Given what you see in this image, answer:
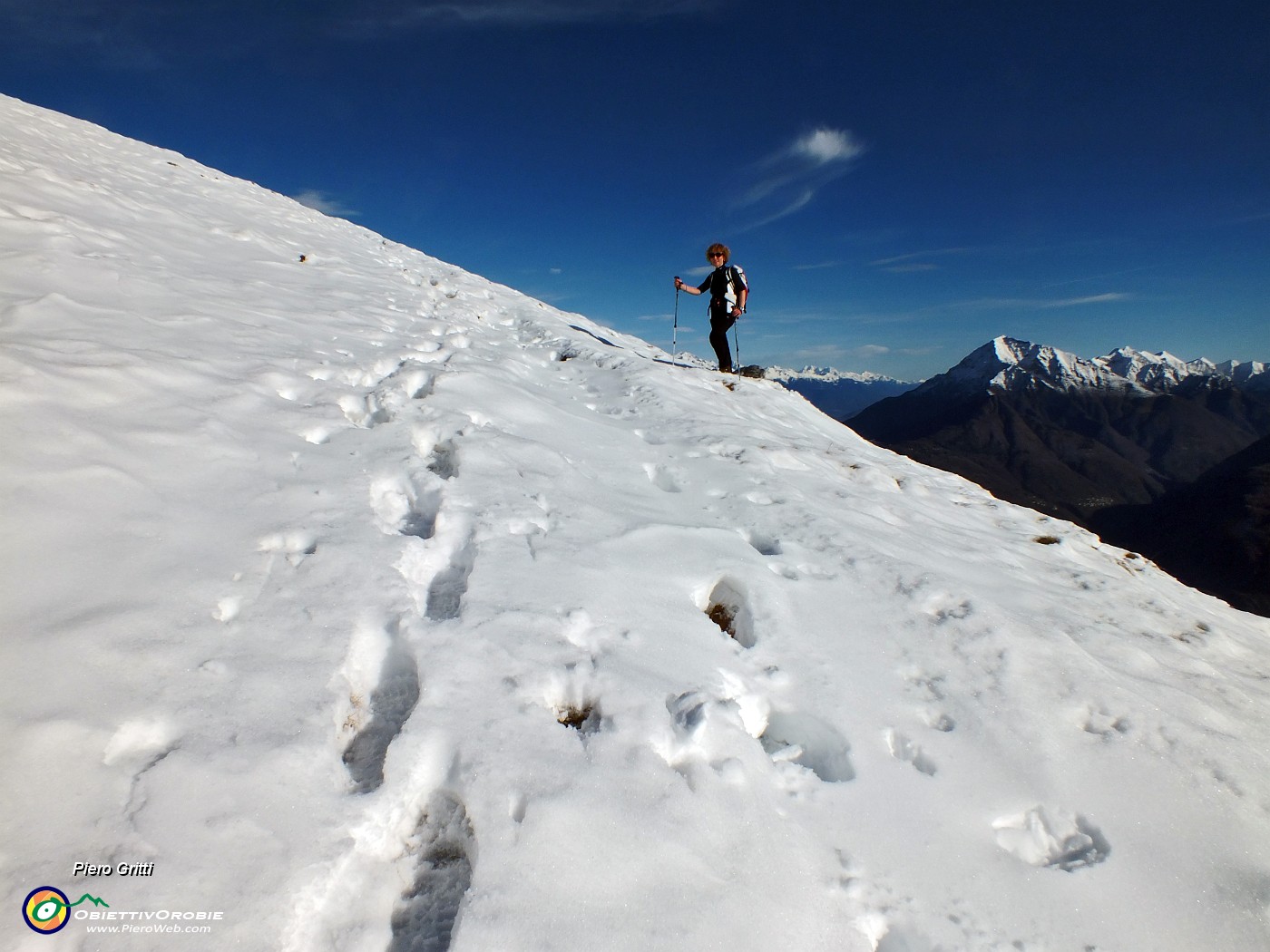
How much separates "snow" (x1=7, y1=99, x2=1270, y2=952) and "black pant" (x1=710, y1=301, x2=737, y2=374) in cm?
737

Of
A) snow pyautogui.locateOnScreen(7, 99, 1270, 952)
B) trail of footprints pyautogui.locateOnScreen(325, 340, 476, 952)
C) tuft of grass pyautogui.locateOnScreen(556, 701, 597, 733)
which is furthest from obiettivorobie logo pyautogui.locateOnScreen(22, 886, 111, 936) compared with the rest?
tuft of grass pyautogui.locateOnScreen(556, 701, 597, 733)

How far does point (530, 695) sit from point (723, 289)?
11.3 metres

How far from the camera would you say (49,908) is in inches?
72.2

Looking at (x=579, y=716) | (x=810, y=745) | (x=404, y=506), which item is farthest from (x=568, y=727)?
(x=404, y=506)

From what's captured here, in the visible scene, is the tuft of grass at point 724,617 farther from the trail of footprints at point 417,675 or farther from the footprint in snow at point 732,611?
the trail of footprints at point 417,675

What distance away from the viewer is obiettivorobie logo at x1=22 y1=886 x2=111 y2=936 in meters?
1.78

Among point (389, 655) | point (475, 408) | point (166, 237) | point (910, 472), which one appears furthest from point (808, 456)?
point (166, 237)

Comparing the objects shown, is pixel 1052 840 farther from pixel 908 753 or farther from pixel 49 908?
pixel 49 908

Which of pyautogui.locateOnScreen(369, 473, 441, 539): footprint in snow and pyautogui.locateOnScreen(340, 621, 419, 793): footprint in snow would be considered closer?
pyautogui.locateOnScreen(340, 621, 419, 793): footprint in snow

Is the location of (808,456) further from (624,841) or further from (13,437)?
(13,437)

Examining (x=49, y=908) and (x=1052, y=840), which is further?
(x=1052, y=840)

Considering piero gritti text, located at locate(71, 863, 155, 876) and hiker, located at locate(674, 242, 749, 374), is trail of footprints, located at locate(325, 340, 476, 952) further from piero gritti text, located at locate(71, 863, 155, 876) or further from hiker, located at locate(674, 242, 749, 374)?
hiker, located at locate(674, 242, 749, 374)

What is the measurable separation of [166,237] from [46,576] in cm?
961

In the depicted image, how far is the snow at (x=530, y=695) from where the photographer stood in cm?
223
